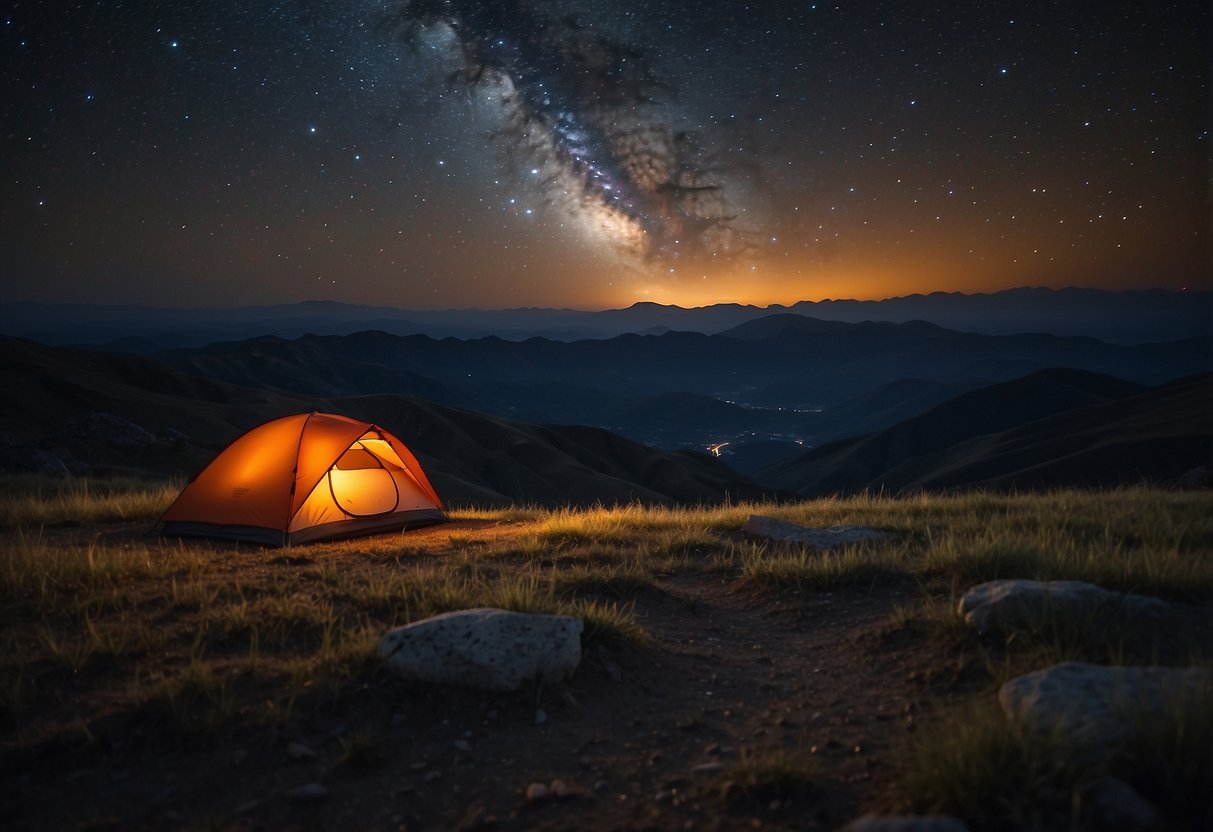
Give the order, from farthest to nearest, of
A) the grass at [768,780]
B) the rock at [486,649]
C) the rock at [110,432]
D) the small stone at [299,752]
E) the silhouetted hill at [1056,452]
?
the silhouetted hill at [1056,452]
the rock at [110,432]
the rock at [486,649]
the small stone at [299,752]
the grass at [768,780]

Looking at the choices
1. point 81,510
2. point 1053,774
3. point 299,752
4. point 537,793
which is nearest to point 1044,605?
point 1053,774

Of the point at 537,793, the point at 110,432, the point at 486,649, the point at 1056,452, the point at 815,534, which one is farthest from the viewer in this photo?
the point at 1056,452

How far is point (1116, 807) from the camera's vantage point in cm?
258

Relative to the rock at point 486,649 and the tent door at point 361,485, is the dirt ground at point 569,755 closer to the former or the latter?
the rock at point 486,649

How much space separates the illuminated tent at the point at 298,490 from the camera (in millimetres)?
10703

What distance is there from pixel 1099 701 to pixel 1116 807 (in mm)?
820

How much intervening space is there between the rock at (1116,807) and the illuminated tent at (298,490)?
10.7 metres

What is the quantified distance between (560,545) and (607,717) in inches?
203

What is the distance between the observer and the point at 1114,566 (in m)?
5.73

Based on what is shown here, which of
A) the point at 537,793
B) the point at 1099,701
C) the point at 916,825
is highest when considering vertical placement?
the point at 1099,701

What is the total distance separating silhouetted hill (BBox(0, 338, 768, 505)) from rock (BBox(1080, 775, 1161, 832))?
37.8 meters

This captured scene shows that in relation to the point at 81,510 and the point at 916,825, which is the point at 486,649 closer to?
the point at 916,825

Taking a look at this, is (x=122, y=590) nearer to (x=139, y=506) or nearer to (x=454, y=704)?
(x=454, y=704)

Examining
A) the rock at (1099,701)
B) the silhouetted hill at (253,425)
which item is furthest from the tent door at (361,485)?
the silhouetted hill at (253,425)
